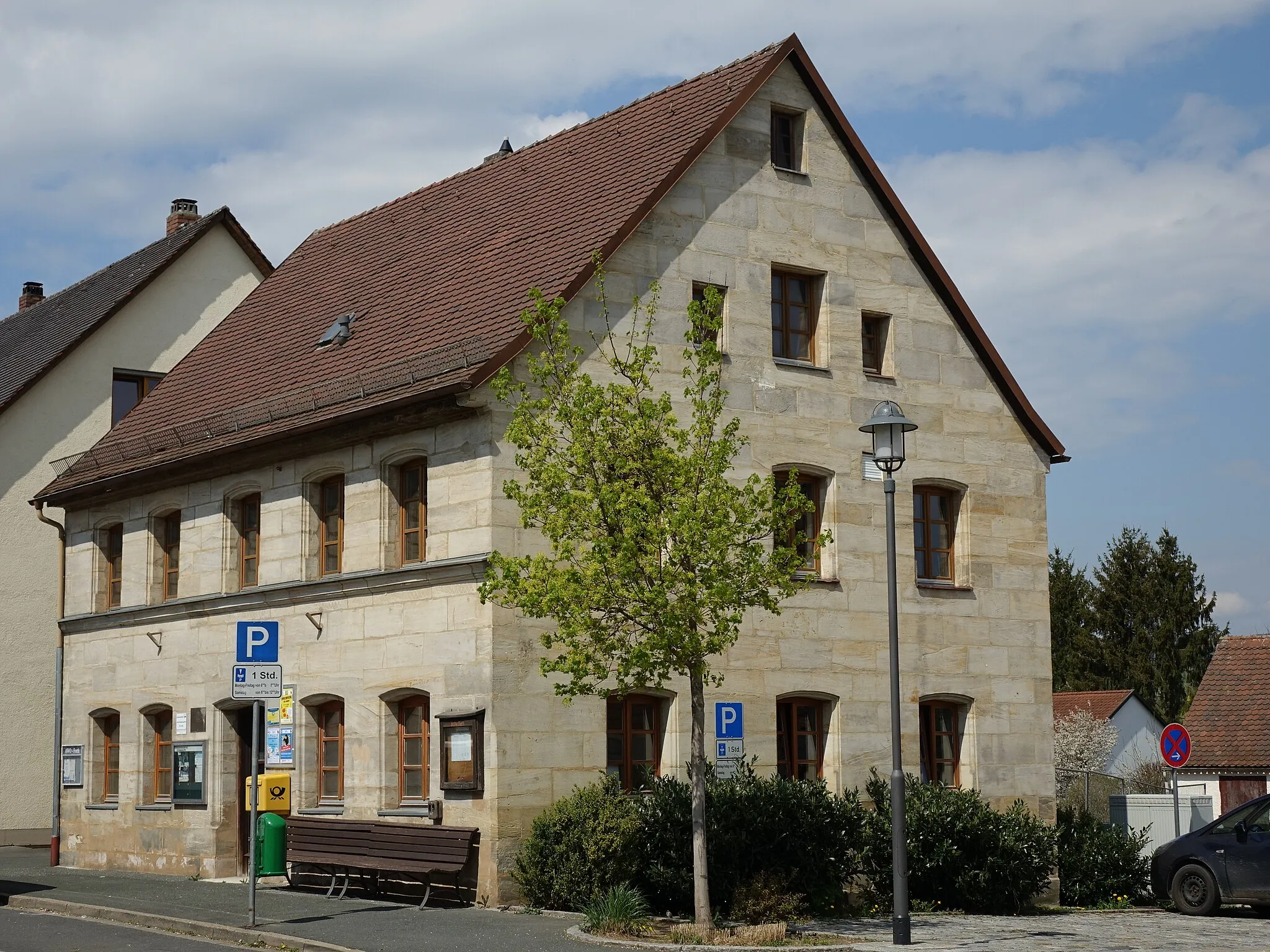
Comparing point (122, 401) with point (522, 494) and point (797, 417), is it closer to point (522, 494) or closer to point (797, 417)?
point (797, 417)

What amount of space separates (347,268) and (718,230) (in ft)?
25.8

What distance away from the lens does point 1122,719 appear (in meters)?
65.6

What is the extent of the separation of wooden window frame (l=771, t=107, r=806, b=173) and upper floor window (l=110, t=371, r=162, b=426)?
48.6ft

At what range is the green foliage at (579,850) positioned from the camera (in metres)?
19.1

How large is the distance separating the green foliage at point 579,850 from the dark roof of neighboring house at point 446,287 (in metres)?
4.98

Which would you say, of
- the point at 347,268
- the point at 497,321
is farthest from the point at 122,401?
the point at 497,321

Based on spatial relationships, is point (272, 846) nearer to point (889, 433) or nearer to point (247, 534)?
point (247, 534)

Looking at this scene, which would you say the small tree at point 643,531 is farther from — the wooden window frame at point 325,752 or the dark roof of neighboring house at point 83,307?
the dark roof of neighboring house at point 83,307

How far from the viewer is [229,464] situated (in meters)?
25.2

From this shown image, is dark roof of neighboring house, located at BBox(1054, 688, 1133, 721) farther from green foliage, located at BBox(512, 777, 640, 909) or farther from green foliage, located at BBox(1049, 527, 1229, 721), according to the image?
green foliage, located at BBox(512, 777, 640, 909)


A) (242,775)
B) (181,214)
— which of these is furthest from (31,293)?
(242,775)

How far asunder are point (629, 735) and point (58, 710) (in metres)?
11.8

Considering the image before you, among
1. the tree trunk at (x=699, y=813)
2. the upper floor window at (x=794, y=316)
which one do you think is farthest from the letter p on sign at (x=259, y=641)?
the upper floor window at (x=794, y=316)

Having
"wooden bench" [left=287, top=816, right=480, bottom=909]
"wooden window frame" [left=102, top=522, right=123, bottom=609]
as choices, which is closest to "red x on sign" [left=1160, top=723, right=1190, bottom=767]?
"wooden bench" [left=287, top=816, right=480, bottom=909]
